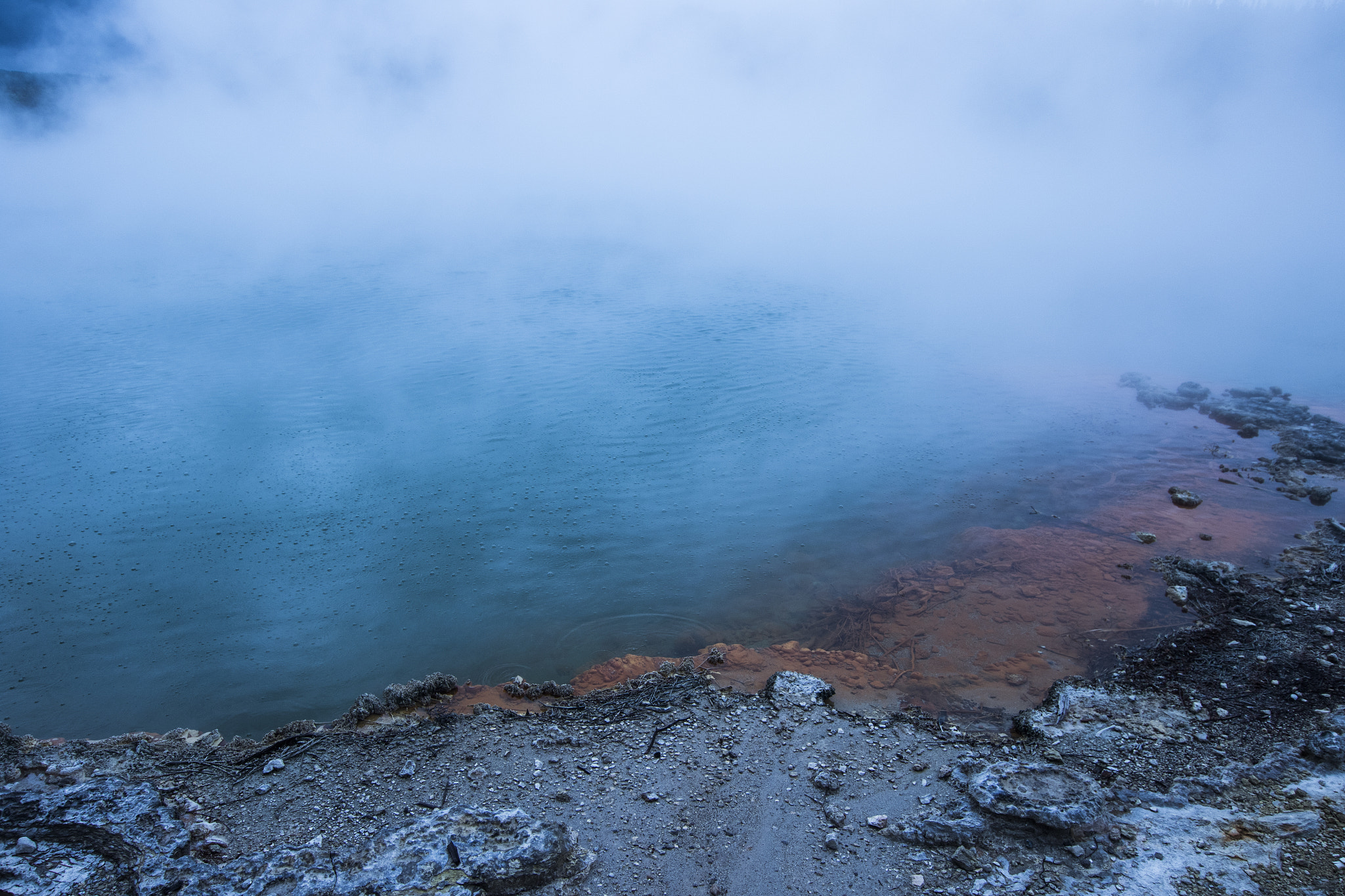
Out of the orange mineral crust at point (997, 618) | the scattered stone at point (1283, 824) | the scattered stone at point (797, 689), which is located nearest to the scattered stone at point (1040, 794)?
the scattered stone at point (1283, 824)

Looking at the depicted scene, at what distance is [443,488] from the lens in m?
8.18

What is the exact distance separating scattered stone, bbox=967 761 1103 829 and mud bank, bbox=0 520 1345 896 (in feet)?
0.05

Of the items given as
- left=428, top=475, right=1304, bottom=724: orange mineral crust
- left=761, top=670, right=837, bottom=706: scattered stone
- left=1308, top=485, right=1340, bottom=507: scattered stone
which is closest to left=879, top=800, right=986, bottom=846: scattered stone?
left=761, top=670, right=837, bottom=706: scattered stone

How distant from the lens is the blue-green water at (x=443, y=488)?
5902 millimetres

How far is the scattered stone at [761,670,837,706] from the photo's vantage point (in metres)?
5.00

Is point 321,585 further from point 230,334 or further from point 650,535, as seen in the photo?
point 230,334

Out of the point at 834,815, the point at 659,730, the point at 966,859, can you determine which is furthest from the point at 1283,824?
the point at 659,730

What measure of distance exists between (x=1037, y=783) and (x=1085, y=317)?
19.5m

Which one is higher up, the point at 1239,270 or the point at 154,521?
the point at 1239,270

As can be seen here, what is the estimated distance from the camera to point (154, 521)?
24.3ft

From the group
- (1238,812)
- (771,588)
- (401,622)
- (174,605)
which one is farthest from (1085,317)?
(174,605)

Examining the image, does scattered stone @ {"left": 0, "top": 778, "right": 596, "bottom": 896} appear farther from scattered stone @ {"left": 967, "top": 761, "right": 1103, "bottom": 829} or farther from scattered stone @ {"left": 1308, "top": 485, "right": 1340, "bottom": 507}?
scattered stone @ {"left": 1308, "top": 485, "right": 1340, "bottom": 507}

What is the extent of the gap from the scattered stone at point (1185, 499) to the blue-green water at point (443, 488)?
2.86 ft

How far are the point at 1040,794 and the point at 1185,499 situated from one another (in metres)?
7.02
